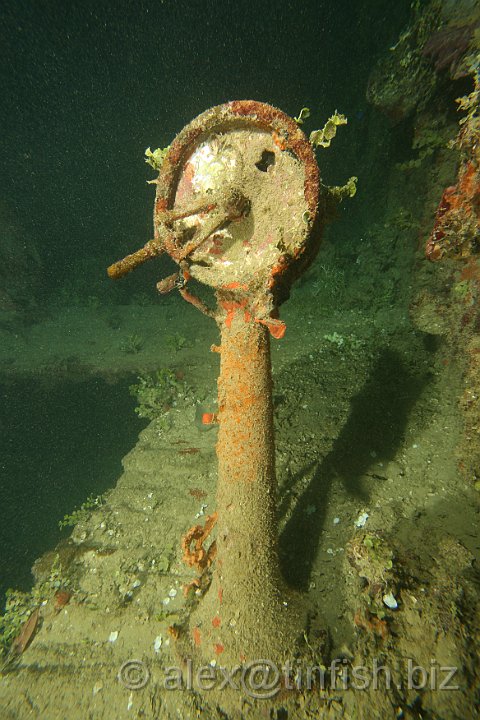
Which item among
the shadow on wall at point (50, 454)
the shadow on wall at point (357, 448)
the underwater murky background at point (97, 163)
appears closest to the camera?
the shadow on wall at point (357, 448)

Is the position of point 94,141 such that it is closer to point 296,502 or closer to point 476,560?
point 296,502

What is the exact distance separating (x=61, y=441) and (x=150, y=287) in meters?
8.82

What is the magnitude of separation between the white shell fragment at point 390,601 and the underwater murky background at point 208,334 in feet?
0.32

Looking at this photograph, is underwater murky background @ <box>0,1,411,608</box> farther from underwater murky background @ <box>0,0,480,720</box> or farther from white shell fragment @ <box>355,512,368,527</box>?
white shell fragment @ <box>355,512,368,527</box>
